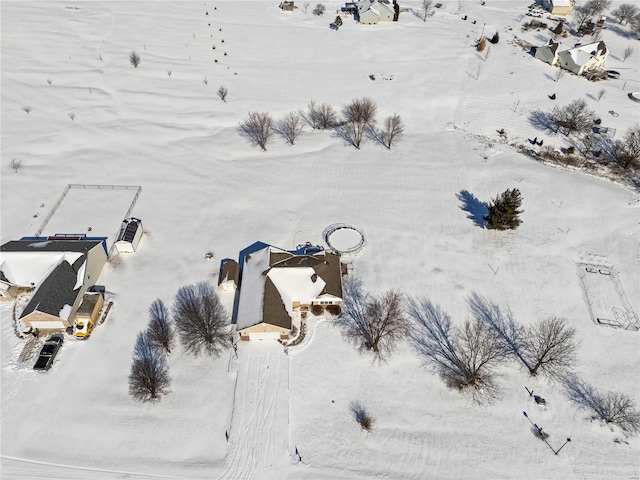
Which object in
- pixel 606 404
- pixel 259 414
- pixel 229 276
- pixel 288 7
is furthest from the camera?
pixel 288 7

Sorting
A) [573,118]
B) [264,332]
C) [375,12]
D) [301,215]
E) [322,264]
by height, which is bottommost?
[264,332]

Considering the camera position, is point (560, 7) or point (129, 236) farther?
point (560, 7)

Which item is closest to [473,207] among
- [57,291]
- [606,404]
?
[606,404]

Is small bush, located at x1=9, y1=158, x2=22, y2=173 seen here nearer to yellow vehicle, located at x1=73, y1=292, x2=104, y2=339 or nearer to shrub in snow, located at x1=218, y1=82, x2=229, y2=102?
yellow vehicle, located at x1=73, y1=292, x2=104, y2=339

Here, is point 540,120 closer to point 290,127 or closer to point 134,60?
point 290,127

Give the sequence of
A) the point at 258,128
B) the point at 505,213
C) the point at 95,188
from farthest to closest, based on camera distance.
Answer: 1. the point at 258,128
2. the point at 95,188
3. the point at 505,213

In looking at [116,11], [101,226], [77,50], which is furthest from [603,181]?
[116,11]

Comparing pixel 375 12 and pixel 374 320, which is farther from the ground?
pixel 375 12

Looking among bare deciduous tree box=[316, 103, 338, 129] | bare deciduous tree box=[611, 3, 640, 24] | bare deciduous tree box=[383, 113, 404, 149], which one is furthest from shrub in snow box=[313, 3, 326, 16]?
bare deciduous tree box=[611, 3, 640, 24]
